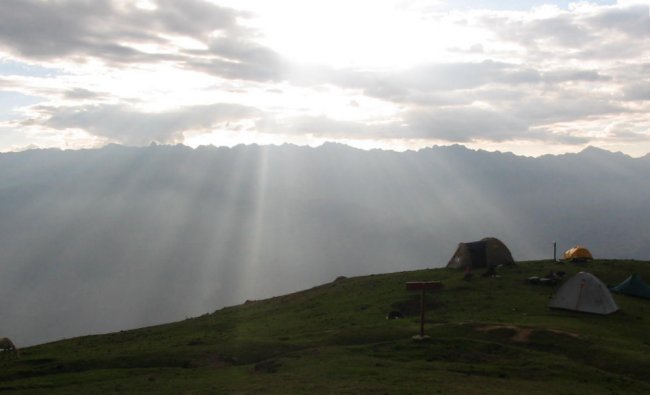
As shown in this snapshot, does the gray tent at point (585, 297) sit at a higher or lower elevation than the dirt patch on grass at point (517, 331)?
higher

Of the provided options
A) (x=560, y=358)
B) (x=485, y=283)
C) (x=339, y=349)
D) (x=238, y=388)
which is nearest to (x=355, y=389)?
(x=238, y=388)

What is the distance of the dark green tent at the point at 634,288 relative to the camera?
55906mm

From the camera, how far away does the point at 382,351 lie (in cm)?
3866

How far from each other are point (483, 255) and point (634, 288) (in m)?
17.5

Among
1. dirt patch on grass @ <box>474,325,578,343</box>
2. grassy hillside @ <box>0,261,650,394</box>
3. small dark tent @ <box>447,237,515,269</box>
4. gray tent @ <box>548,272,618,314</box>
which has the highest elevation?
small dark tent @ <box>447,237,515,269</box>

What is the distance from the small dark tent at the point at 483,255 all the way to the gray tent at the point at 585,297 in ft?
61.4

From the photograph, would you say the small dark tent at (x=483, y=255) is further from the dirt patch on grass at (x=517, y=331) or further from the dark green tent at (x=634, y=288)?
the dirt patch on grass at (x=517, y=331)

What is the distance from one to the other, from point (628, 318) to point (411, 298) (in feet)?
58.4

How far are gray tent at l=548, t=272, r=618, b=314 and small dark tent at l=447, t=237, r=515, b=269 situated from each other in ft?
61.4

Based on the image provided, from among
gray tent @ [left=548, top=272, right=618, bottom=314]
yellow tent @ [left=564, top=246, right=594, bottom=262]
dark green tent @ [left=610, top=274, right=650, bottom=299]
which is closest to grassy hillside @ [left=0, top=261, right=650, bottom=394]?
gray tent @ [left=548, top=272, right=618, bottom=314]

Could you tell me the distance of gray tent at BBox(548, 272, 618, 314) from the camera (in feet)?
162

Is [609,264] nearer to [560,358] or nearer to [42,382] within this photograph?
[560,358]

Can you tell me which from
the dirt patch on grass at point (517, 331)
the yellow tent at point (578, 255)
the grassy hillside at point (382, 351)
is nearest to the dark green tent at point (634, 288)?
the grassy hillside at point (382, 351)

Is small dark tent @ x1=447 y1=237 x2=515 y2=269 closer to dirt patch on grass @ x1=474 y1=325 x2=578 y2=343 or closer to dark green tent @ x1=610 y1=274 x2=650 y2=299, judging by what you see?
dark green tent @ x1=610 y1=274 x2=650 y2=299
